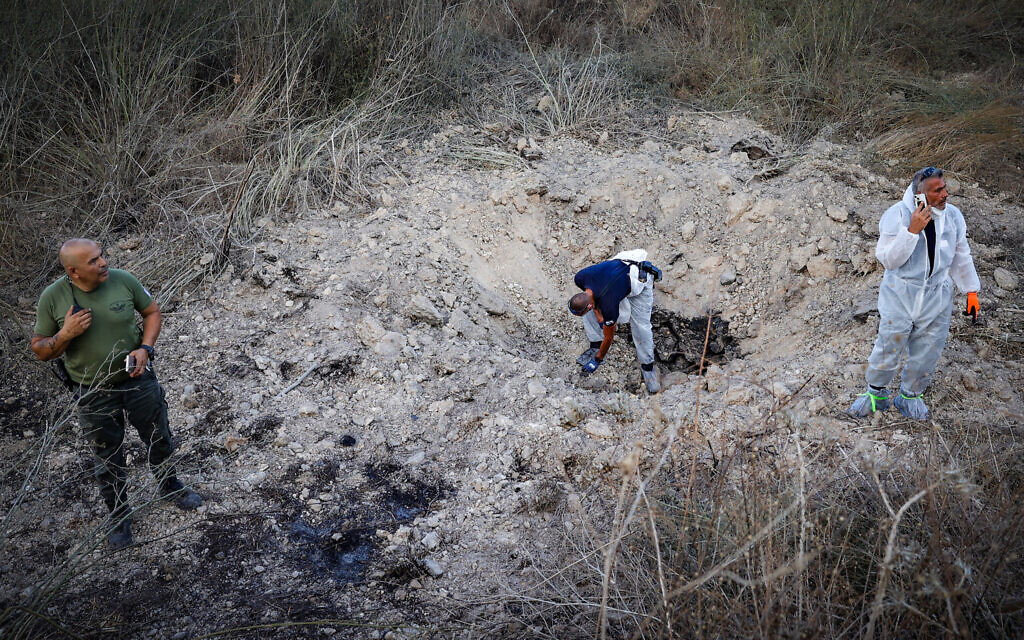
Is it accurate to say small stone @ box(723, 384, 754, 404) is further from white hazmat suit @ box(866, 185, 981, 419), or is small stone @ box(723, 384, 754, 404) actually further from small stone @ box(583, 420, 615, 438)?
small stone @ box(583, 420, 615, 438)

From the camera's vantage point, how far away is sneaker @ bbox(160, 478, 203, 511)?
3330 millimetres

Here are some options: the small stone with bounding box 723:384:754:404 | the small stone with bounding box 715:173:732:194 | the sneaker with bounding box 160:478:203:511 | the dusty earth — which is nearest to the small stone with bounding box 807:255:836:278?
the dusty earth

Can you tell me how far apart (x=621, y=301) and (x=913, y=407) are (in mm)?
2082

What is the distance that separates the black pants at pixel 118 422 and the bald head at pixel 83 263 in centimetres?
49

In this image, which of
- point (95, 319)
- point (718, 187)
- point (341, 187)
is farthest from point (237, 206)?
point (718, 187)

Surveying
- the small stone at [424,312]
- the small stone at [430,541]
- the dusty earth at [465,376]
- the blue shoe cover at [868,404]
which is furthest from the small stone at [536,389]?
the blue shoe cover at [868,404]

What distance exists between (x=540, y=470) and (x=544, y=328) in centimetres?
208

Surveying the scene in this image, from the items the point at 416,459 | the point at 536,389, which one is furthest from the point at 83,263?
the point at 536,389

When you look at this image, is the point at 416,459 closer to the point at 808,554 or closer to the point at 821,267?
the point at 808,554

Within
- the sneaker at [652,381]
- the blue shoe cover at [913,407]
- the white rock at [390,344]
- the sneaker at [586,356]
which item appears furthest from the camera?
the sneaker at [586,356]

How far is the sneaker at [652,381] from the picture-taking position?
5172 millimetres

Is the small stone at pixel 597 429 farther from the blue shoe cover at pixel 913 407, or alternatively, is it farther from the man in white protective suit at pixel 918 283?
the blue shoe cover at pixel 913 407

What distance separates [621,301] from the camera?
5.09 m

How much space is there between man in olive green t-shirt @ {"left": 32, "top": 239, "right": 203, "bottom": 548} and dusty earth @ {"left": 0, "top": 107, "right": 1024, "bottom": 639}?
186 millimetres
